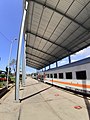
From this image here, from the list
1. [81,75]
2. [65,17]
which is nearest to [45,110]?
[81,75]

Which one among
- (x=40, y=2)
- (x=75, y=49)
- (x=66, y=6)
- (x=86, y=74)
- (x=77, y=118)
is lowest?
(x=77, y=118)

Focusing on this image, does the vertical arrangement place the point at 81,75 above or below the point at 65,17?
below

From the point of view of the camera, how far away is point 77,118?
5.61 metres

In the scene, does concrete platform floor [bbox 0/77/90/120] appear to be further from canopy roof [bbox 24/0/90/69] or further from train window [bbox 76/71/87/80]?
canopy roof [bbox 24/0/90/69]

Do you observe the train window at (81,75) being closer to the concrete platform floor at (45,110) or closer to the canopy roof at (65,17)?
the concrete platform floor at (45,110)

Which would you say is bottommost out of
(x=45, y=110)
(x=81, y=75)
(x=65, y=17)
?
(x=45, y=110)

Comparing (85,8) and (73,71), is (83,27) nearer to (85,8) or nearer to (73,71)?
(85,8)

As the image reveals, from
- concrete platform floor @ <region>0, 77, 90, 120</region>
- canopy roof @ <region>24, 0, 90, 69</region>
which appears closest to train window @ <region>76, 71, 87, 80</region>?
concrete platform floor @ <region>0, 77, 90, 120</region>

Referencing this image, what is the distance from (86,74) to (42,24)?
10.7 m

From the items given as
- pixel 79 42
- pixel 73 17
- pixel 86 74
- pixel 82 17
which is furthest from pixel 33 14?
pixel 86 74

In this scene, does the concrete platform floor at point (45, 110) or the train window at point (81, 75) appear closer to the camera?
the concrete platform floor at point (45, 110)

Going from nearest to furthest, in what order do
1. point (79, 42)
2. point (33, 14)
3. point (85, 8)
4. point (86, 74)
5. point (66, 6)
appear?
point (86, 74) < point (85, 8) < point (66, 6) < point (33, 14) < point (79, 42)

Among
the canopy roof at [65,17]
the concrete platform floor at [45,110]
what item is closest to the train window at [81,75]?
the concrete platform floor at [45,110]

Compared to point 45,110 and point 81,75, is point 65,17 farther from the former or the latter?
point 45,110
